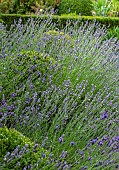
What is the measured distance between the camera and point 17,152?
2.71 meters

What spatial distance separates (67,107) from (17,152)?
1.23m

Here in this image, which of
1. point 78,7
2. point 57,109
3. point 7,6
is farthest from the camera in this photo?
point 78,7

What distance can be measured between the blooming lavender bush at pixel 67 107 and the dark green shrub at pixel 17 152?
84mm

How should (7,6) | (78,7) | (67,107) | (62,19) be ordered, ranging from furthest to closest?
(78,7) → (7,6) → (62,19) → (67,107)

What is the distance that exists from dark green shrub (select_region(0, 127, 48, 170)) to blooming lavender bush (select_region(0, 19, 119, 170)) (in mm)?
84

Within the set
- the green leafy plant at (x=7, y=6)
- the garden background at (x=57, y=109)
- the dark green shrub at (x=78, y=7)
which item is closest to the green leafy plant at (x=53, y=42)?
the garden background at (x=57, y=109)

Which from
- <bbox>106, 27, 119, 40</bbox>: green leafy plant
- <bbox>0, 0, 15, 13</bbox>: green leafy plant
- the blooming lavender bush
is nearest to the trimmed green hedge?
<bbox>106, 27, 119, 40</bbox>: green leafy plant

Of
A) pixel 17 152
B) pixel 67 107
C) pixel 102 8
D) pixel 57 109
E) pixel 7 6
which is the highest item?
pixel 17 152

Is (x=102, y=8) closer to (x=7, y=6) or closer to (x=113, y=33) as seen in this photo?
(x=113, y=33)

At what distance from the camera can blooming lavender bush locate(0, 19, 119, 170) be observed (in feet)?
10.2

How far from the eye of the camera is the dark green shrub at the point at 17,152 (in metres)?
2.60

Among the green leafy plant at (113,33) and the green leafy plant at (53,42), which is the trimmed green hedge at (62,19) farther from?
the green leafy plant at (53,42)

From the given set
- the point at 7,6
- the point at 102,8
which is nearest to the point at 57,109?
the point at 7,6

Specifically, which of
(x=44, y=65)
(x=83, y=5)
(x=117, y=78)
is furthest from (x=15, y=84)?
(x=83, y=5)
